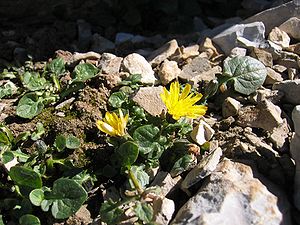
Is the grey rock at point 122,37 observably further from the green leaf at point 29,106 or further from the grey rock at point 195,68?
the green leaf at point 29,106

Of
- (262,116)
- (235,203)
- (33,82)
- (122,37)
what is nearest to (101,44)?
(122,37)

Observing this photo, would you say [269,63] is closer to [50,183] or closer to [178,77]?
[178,77]

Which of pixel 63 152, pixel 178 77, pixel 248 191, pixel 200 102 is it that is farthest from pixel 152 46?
pixel 248 191

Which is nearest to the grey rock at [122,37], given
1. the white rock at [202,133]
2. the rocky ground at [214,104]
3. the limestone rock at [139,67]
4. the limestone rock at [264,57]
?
the rocky ground at [214,104]

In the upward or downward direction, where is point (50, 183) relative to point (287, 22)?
downward

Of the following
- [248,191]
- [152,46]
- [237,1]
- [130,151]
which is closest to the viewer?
[248,191]

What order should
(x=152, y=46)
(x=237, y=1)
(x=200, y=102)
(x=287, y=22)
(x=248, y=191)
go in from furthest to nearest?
1. (x=237, y=1)
2. (x=152, y=46)
3. (x=287, y=22)
4. (x=200, y=102)
5. (x=248, y=191)
